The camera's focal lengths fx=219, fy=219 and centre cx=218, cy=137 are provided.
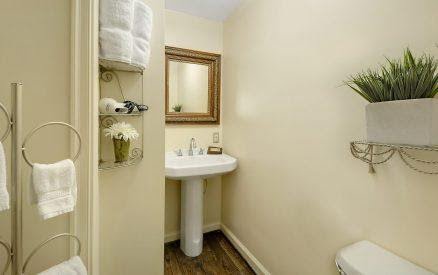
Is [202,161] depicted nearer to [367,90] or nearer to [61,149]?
[61,149]

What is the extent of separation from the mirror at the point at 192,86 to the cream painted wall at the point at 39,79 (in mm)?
1118

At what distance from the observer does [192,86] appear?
2145 millimetres

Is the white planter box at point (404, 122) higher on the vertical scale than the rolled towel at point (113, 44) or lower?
lower

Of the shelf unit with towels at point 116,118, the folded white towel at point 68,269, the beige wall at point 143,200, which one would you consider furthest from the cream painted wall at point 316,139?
the folded white towel at point 68,269

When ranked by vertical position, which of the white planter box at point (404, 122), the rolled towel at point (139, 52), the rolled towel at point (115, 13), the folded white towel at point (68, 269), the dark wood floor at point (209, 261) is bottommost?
the dark wood floor at point (209, 261)

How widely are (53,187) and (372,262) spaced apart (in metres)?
1.20

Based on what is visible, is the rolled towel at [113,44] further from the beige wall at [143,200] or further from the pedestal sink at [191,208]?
the pedestal sink at [191,208]

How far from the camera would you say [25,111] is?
2.87 ft

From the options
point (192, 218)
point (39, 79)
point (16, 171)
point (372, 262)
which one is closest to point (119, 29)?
point (39, 79)

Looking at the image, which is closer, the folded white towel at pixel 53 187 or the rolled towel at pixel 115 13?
the folded white towel at pixel 53 187

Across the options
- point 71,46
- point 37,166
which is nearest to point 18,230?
point 37,166

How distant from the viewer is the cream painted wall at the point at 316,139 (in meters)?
0.84

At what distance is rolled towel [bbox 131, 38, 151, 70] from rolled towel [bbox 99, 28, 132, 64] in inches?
2.1

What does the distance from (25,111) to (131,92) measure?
0.47 metres
